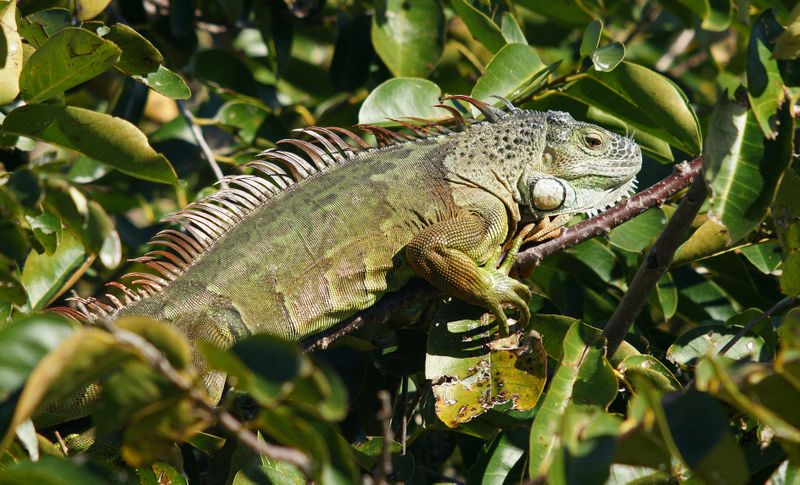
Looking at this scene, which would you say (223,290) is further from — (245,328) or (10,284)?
(10,284)

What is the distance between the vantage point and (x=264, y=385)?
129 cm

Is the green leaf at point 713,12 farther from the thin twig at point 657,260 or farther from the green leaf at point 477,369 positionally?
the green leaf at point 477,369

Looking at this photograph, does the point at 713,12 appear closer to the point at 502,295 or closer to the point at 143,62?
the point at 502,295

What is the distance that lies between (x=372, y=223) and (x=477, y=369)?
102 centimetres

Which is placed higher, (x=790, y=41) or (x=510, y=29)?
(x=790, y=41)

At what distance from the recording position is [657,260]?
7.57ft

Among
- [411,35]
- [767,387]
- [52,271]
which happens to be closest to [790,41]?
[767,387]

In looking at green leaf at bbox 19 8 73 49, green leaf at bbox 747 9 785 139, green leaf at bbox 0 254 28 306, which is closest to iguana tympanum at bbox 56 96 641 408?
green leaf at bbox 0 254 28 306

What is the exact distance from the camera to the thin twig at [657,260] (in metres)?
2.18

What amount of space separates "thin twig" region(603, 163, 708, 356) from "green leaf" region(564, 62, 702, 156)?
0.99 metres

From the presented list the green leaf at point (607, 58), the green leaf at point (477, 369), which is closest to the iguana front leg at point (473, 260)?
the green leaf at point (477, 369)

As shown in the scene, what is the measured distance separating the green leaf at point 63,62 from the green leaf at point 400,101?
1.48m

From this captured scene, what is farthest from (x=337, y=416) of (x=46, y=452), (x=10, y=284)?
(x=10, y=284)

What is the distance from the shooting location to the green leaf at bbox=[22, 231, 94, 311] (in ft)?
10.5
